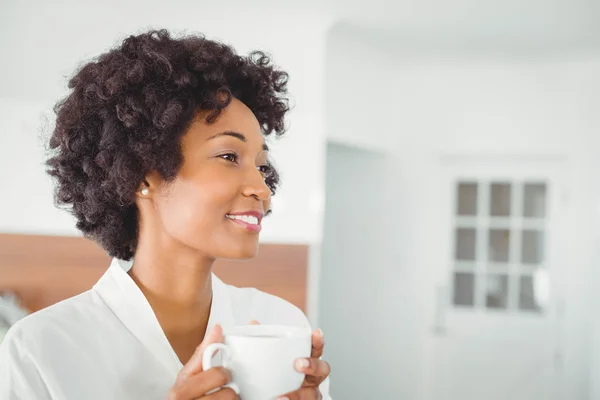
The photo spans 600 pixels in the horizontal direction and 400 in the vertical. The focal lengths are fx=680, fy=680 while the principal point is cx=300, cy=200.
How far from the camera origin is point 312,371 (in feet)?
2.41

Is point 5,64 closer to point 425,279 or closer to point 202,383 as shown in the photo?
point 425,279

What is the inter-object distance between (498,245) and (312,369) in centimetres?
428

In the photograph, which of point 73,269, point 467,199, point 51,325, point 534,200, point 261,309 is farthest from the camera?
point 467,199

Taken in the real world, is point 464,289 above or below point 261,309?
below

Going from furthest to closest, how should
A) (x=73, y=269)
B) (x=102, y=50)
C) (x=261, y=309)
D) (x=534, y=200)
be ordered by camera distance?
(x=534, y=200) → (x=102, y=50) → (x=73, y=269) → (x=261, y=309)

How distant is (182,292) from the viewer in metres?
0.97

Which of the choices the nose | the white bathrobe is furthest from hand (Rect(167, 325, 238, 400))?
the nose

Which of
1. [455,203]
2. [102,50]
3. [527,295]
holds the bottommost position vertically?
[527,295]

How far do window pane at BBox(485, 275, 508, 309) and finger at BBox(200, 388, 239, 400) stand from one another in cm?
432

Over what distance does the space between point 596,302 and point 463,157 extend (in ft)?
4.26

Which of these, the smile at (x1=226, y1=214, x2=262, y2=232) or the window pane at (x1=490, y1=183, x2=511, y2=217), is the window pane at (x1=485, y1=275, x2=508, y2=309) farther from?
the smile at (x1=226, y1=214, x2=262, y2=232)

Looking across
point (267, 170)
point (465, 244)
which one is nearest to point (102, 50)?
point (465, 244)

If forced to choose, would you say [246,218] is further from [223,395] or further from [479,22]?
[479,22]

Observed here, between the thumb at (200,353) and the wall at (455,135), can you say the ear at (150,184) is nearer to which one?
the thumb at (200,353)
